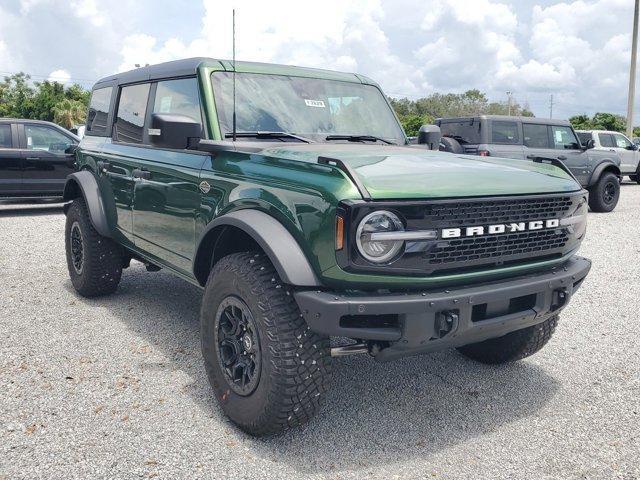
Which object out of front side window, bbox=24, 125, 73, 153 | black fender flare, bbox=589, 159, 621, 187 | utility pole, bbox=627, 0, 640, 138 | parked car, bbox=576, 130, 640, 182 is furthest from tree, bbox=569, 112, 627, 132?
front side window, bbox=24, 125, 73, 153

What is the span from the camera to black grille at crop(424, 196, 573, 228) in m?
2.78

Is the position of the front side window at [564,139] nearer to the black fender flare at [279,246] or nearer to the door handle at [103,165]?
the door handle at [103,165]

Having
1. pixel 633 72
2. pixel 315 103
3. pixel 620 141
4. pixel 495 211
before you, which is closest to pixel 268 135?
pixel 315 103

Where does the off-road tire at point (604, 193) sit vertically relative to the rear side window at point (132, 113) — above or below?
below

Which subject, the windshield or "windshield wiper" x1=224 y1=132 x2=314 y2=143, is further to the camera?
the windshield

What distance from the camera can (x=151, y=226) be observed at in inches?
169

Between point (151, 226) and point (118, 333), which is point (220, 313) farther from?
point (118, 333)

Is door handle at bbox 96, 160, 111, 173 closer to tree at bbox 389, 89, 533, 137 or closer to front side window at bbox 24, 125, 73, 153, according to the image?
front side window at bbox 24, 125, 73, 153

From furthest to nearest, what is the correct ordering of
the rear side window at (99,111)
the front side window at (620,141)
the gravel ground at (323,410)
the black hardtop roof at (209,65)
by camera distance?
the front side window at (620,141), the rear side window at (99,111), the black hardtop roof at (209,65), the gravel ground at (323,410)

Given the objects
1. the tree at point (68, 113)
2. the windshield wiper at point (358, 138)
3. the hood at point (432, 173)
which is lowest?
the hood at point (432, 173)

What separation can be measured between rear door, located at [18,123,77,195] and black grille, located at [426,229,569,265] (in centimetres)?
966

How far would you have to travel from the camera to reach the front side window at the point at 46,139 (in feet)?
36.9

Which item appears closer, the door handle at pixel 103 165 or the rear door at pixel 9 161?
the door handle at pixel 103 165

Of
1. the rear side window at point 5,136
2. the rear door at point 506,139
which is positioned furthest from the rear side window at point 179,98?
the rear door at point 506,139
